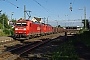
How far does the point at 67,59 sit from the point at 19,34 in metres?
21.8

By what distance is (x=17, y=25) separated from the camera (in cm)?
3369

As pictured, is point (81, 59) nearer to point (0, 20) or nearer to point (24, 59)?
point (24, 59)

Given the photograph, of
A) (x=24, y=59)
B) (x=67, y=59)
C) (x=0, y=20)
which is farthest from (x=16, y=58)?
(x=0, y=20)

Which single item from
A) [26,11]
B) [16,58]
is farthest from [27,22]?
[16,58]

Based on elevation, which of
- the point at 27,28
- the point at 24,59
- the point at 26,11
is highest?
the point at 26,11

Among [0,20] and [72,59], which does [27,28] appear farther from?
[0,20]

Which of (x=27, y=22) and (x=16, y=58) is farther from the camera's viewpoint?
(x=27, y=22)

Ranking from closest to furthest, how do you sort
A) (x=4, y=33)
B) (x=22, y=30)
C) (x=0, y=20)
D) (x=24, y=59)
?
(x=24, y=59)
(x=22, y=30)
(x=4, y=33)
(x=0, y=20)

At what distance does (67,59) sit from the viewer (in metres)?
12.4

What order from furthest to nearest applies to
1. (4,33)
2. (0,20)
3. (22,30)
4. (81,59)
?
(0,20) < (4,33) < (22,30) < (81,59)

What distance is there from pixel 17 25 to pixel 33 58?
2008cm

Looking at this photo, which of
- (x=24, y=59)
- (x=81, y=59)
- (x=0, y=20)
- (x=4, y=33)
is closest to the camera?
(x=81, y=59)

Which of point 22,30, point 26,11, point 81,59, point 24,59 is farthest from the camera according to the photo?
point 26,11

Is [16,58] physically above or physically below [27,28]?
below
